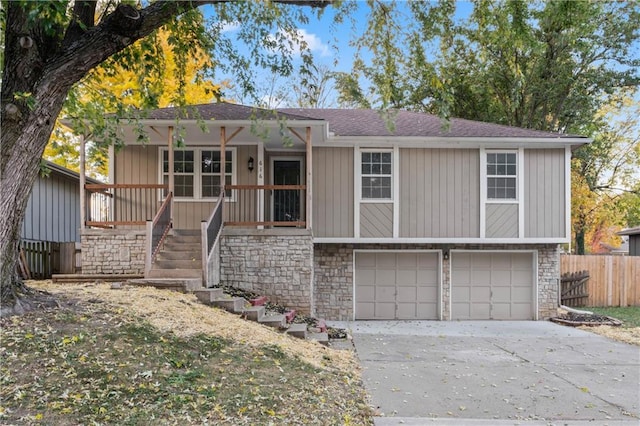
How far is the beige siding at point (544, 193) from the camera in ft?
36.3

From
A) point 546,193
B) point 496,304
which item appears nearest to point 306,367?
point 496,304

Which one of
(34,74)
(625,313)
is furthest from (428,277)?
(34,74)

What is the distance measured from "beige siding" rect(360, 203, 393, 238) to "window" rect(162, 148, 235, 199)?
136 inches

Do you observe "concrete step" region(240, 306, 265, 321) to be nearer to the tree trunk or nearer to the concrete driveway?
the concrete driveway

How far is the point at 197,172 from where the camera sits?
432 inches

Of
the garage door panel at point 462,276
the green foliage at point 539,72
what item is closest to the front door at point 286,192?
the green foliage at point 539,72

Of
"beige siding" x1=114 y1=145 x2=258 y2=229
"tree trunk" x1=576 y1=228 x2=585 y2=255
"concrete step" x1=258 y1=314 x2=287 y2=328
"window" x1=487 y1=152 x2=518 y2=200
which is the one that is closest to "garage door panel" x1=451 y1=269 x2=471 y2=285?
"window" x1=487 y1=152 x2=518 y2=200

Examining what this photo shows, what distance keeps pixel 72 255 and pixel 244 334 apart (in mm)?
5724

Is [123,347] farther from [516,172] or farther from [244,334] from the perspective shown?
[516,172]

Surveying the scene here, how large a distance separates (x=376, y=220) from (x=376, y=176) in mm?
1127

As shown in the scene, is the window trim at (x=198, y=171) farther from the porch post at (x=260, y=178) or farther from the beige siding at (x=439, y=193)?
the beige siding at (x=439, y=193)

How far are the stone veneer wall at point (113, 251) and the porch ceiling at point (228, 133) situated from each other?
227 cm

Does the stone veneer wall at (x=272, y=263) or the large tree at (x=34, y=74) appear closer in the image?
the large tree at (x=34, y=74)

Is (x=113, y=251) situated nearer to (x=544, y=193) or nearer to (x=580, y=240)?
(x=544, y=193)
